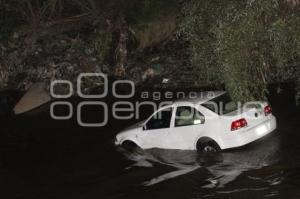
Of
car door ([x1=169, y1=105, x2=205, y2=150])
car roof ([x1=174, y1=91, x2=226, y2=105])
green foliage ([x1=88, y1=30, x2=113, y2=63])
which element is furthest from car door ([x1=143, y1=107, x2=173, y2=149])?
green foliage ([x1=88, y1=30, x2=113, y2=63])

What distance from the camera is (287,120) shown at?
1407cm

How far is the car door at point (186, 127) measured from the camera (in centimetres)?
1161

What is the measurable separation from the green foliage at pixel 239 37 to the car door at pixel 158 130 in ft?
5.49

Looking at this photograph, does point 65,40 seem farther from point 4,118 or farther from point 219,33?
point 219,33

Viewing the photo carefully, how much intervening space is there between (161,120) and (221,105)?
1672mm

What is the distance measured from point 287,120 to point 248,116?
3.25 m

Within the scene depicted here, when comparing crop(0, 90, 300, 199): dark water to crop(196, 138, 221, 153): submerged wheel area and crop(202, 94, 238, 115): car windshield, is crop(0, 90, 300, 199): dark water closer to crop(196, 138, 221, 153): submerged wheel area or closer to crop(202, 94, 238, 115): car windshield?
crop(196, 138, 221, 153): submerged wheel area

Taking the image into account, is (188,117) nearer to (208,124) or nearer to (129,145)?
(208,124)

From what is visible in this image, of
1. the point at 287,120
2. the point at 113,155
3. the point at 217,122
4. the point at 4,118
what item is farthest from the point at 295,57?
the point at 4,118

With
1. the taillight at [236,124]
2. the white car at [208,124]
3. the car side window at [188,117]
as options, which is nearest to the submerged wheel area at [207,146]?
the white car at [208,124]

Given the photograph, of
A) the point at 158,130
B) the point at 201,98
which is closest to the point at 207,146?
the point at 201,98

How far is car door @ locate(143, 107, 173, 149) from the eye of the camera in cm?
1224

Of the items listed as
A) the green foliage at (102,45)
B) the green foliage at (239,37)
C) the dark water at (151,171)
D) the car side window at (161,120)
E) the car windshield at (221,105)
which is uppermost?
the green foliage at (102,45)

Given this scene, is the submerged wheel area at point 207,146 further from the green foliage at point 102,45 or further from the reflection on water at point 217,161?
the green foliage at point 102,45
